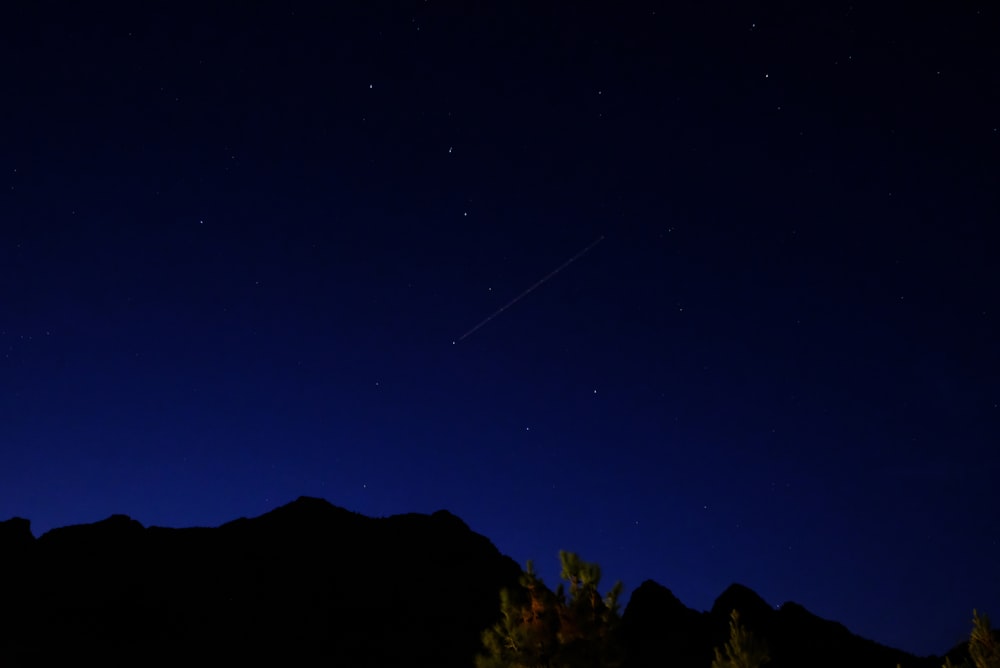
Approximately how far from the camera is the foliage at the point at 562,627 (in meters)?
13.1

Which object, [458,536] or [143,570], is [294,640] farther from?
[458,536]

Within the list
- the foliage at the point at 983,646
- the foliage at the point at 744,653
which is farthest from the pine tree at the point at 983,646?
the foliage at the point at 744,653

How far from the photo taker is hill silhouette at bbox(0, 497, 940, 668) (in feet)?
228

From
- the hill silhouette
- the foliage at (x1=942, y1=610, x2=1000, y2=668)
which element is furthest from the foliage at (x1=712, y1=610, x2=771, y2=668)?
the hill silhouette

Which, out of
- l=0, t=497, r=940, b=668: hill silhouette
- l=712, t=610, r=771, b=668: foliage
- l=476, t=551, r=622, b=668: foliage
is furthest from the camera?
l=0, t=497, r=940, b=668: hill silhouette

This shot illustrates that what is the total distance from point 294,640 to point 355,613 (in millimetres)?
9042

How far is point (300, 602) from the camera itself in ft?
266

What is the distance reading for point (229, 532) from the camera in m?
96.8

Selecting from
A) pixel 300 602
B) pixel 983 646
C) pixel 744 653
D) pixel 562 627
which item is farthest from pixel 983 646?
pixel 300 602

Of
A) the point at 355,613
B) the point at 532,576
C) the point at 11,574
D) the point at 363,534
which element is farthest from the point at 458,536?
the point at 532,576

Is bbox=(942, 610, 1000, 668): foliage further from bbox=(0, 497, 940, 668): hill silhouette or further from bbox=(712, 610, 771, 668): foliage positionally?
bbox=(0, 497, 940, 668): hill silhouette

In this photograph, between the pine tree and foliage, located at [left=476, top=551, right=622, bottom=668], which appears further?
foliage, located at [left=476, top=551, right=622, bottom=668]

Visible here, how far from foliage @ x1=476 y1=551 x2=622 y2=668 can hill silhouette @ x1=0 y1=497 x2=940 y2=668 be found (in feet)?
190

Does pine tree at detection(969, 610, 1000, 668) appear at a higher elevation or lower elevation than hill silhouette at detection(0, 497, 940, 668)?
lower
